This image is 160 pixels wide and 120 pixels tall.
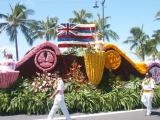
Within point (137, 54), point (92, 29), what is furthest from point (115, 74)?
point (137, 54)

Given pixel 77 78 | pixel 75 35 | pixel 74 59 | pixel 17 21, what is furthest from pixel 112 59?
pixel 17 21

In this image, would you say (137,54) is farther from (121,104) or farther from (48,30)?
(121,104)

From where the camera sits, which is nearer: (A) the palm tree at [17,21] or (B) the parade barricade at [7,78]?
(B) the parade barricade at [7,78]

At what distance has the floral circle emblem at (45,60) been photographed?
697 inches

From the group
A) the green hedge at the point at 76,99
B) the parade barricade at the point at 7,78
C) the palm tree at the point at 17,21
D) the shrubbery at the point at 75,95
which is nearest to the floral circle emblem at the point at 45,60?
the shrubbery at the point at 75,95

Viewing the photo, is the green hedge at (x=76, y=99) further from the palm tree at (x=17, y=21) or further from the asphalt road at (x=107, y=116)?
the palm tree at (x=17, y=21)

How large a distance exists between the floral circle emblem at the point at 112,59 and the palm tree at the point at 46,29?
3554 cm

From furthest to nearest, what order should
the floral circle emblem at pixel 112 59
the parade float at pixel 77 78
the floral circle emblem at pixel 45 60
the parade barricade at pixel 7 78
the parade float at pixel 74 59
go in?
the floral circle emblem at pixel 112 59 → the floral circle emblem at pixel 45 60 → the parade float at pixel 74 59 → the parade barricade at pixel 7 78 → the parade float at pixel 77 78

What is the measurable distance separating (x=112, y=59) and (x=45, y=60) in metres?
3.27

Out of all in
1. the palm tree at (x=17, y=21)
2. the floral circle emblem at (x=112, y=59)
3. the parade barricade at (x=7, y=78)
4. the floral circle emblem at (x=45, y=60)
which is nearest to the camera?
the parade barricade at (x=7, y=78)

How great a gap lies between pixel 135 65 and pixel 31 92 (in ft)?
21.1

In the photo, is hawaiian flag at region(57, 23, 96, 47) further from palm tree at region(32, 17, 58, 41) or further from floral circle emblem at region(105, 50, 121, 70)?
palm tree at region(32, 17, 58, 41)

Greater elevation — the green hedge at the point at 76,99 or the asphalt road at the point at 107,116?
the green hedge at the point at 76,99

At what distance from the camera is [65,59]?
18.3 meters
